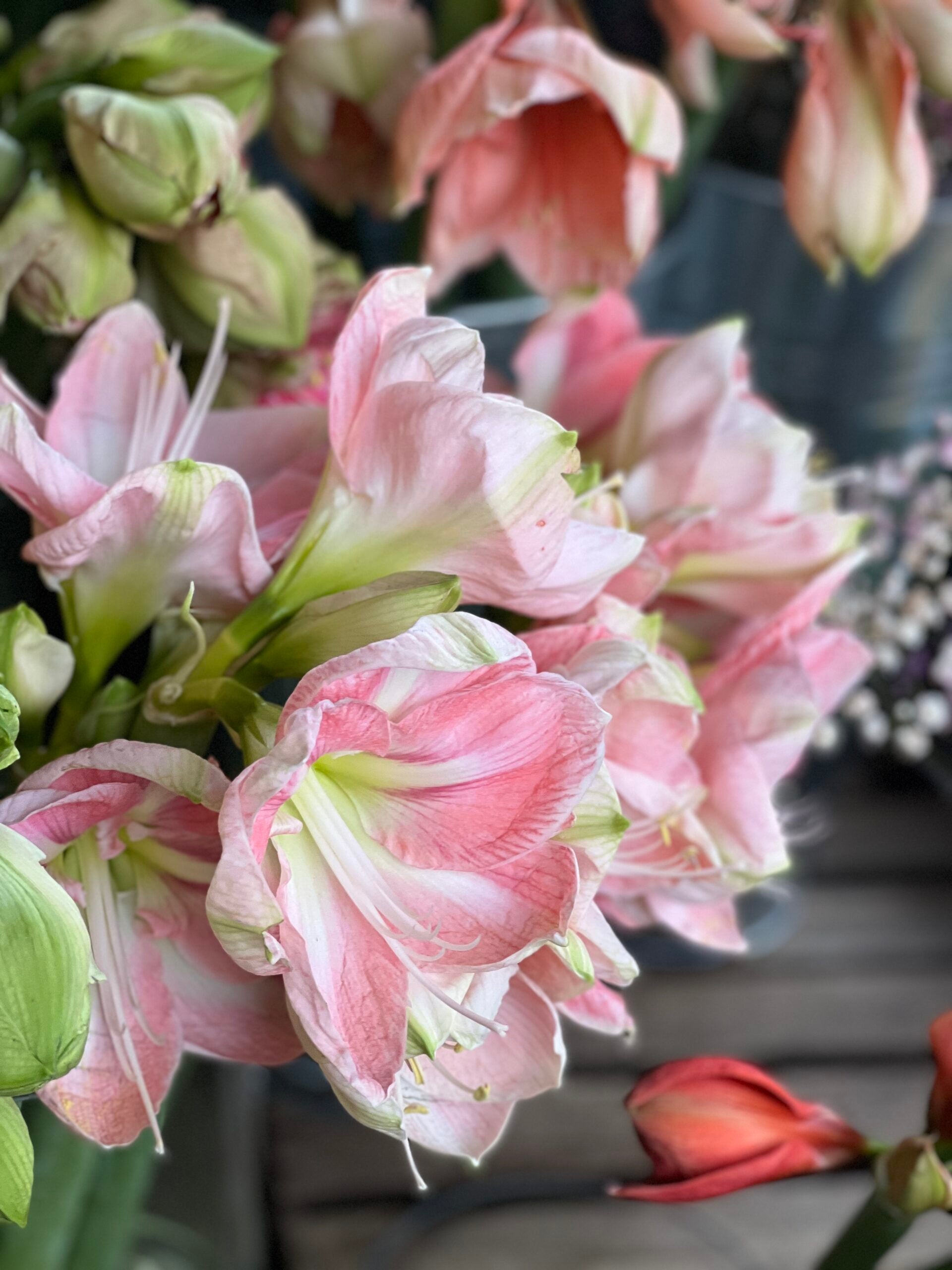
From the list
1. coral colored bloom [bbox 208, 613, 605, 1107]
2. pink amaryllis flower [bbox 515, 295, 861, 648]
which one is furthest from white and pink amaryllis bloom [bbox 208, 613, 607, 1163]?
pink amaryllis flower [bbox 515, 295, 861, 648]

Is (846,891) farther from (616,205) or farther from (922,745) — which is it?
(616,205)

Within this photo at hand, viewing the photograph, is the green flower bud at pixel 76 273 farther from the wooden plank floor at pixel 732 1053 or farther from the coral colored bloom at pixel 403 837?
the wooden plank floor at pixel 732 1053

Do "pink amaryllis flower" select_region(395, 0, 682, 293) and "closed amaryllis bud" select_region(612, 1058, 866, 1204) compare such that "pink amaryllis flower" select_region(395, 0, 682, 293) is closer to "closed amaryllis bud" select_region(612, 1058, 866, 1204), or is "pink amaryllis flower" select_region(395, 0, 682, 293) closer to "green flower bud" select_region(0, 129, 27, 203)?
"green flower bud" select_region(0, 129, 27, 203)

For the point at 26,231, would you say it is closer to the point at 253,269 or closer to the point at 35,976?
the point at 253,269

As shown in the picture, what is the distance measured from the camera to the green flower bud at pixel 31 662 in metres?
0.23

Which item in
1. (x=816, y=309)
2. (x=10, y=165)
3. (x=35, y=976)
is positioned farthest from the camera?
(x=816, y=309)

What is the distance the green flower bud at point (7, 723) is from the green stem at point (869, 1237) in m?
0.19

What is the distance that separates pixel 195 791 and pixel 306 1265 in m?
0.32

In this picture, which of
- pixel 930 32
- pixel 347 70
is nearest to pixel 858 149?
pixel 930 32

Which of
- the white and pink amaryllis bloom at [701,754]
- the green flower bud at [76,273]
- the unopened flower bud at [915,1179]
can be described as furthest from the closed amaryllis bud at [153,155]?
the unopened flower bud at [915,1179]

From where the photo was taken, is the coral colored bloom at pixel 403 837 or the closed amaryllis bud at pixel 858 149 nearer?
the coral colored bloom at pixel 403 837

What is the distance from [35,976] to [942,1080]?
16 centimetres

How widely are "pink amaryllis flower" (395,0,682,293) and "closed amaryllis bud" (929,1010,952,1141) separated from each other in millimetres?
200

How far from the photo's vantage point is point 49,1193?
0.32 metres
